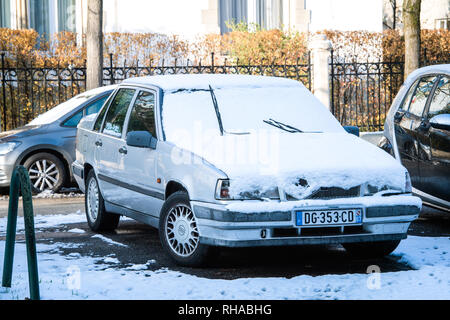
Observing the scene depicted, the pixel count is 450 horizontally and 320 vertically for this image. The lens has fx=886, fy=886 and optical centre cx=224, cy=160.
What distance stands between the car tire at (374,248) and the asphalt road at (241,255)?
7cm

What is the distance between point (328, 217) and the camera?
7.12 m

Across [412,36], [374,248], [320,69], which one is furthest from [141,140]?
[412,36]

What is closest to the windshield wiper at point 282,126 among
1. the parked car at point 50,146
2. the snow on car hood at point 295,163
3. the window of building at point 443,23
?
the snow on car hood at point 295,163

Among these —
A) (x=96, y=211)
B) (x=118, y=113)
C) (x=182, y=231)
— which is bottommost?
(x=96, y=211)

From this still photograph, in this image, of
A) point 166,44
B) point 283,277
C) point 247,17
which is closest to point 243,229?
point 283,277

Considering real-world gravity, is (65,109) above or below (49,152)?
above

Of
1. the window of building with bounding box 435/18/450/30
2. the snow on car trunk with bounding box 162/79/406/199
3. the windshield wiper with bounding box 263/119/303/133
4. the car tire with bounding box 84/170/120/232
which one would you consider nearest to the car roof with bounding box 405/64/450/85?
the snow on car trunk with bounding box 162/79/406/199

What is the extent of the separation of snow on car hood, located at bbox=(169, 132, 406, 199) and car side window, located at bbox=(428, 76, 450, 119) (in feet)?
6.67

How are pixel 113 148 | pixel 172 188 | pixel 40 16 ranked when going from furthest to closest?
pixel 40 16, pixel 113 148, pixel 172 188

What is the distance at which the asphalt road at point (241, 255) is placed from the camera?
7469 mm

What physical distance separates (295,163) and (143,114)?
6.71ft

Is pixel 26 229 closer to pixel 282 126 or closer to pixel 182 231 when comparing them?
pixel 182 231

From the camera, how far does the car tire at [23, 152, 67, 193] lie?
43.9 feet

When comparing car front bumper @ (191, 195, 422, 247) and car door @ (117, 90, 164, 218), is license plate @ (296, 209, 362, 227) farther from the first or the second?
car door @ (117, 90, 164, 218)
